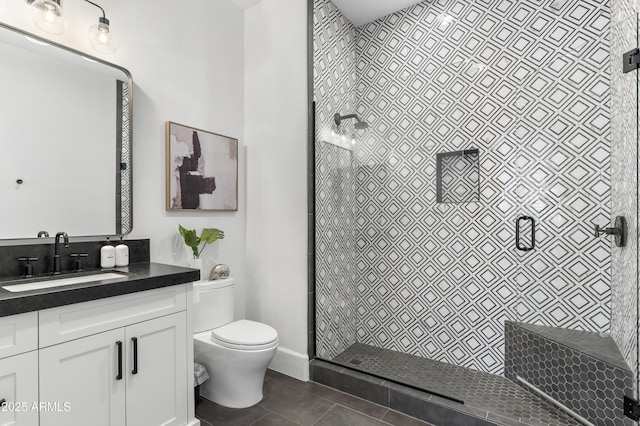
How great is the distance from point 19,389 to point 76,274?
670mm

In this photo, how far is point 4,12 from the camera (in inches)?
66.6

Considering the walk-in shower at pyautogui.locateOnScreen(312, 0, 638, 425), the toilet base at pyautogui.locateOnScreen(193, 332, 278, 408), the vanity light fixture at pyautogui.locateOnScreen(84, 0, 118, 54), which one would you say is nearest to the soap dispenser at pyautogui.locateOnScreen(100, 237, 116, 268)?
the toilet base at pyautogui.locateOnScreen(193, 332, 278, 408)

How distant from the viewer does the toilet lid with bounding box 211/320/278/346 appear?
203cm

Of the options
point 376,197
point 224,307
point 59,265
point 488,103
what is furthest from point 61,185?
point 488,103

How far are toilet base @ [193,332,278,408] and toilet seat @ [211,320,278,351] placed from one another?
0.08 ft

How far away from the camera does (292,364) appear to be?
2543 millimetres

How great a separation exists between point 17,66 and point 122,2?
0.78 m

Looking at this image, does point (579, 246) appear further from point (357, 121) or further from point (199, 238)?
point (199, 238)

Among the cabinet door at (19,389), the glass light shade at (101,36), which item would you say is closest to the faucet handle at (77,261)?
the cabinet door at (19,389)

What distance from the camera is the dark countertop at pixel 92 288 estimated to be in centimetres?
123

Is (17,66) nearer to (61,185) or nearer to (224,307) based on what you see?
(61,185)

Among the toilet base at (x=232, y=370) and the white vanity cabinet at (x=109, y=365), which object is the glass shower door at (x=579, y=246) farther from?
the white vanity cabinet at (x=109, y=365)

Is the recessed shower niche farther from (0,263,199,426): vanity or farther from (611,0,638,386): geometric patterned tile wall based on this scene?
(0,263,199,426): vanity

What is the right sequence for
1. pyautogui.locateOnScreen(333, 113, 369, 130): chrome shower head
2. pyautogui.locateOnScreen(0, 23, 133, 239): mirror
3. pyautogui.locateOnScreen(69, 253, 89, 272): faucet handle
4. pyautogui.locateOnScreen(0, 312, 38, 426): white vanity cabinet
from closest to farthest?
1. pyautogui.locateOnScreen(0, 312, 38, 426): white vanity cabinet
2. pyautogui.locateOnScreen(0, 23, 133, 239): mirror
3. pyautogui.locateOnScreen(69, 253, 89, 272): faucet handle
4. pyautogui.locateOnScreen(333, 113, 369, 130): chrome shower head
